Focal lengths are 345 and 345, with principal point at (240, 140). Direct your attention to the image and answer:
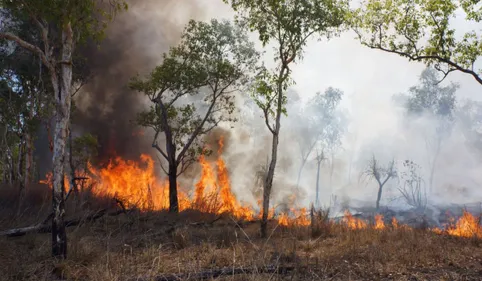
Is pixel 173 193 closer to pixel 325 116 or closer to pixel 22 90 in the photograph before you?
pixel 22 90

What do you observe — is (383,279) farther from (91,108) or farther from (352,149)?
(352,149)

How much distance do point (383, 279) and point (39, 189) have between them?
1519cm

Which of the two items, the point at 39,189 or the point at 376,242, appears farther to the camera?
the point at 39,189

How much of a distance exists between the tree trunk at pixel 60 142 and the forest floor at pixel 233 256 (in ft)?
1.34

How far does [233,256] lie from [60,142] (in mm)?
4793

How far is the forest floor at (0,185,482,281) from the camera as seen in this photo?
6.55 metres

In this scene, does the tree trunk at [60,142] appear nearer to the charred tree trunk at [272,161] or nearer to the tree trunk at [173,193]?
the charred tree trunk at [272,161]

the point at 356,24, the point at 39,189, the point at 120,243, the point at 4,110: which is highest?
the point at 356,24

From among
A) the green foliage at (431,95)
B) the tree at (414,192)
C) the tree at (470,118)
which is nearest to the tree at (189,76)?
the tree at (414,192)

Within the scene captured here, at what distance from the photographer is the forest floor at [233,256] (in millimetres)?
6548

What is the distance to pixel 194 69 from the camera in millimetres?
18656

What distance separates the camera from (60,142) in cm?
752

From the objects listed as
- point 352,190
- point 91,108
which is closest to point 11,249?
point 91,108

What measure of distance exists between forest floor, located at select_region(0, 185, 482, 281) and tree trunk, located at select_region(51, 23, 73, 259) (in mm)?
407
